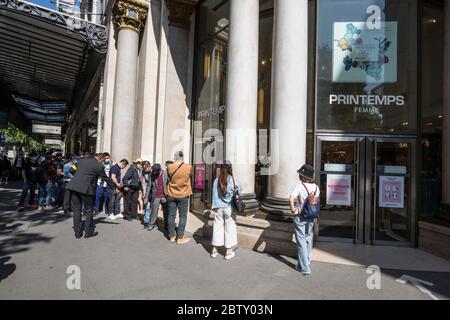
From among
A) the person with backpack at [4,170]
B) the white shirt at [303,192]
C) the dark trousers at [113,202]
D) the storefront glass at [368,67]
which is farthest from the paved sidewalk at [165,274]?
the person with backpack at [4,170]

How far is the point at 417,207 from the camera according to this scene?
672 centimetres

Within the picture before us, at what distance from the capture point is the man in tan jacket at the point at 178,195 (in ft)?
20.3

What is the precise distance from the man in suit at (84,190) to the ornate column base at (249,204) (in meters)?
3.32

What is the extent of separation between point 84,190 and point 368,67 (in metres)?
7.33

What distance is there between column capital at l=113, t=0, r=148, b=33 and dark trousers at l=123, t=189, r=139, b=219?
6957mm

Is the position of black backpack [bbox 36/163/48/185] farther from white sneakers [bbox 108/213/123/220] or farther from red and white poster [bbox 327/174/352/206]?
red and white poster [bbox 327/174/352/206]

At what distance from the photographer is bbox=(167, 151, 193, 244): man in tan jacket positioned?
20.3ft

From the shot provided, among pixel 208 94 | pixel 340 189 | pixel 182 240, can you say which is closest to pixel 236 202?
pixel 182 240

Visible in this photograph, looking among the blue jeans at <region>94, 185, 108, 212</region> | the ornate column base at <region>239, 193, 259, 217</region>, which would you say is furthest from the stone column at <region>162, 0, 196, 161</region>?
the ornate column base at <region>239, 193, 259, 217</region>

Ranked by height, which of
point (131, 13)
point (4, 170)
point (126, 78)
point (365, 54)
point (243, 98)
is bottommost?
point (4, 170)

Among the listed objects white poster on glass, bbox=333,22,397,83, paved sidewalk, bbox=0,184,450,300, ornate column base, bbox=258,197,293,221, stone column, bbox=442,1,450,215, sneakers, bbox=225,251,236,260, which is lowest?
paved sidewalk, bbox=0,184,450,300

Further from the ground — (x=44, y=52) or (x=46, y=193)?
(x=44, y=52)

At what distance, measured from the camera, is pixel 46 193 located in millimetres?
10109

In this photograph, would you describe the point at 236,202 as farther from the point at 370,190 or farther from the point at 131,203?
the point at 131,203
